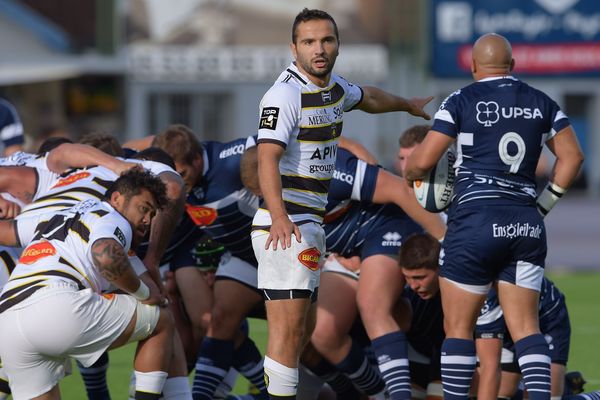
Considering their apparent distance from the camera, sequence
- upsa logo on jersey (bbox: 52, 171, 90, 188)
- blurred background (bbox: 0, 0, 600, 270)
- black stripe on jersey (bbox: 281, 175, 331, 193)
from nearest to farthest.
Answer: black stripe on jersey (bbox: 281, 175, 331, 193) < upsa logo on jersey (bbox: 52, 171, 90, 188) < blurred background (bbox: 0, 0, 600, 270)

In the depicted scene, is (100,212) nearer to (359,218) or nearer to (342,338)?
(342,338)

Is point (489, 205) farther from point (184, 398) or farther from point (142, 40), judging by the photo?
point (142, 40)

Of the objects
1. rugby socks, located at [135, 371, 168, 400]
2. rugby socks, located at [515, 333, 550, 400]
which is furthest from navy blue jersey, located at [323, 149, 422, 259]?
rugby socks, located at [135, 371, 168, 400]

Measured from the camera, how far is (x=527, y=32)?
Answer: 30.6 m

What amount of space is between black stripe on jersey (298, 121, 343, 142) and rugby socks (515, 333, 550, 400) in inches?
56.2

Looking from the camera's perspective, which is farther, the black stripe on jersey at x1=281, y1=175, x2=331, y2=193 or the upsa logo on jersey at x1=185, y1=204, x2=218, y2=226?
the upsa logo on jersey at x1=185, y1=204, x2=218, y2=226

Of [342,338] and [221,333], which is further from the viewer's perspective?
[221,333]

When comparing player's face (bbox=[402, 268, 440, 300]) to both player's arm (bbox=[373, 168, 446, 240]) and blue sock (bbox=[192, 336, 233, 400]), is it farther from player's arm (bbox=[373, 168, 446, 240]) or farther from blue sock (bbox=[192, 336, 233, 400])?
blue sock (bbox=[192, 336, 233, 400])

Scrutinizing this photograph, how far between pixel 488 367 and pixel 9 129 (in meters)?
5.75

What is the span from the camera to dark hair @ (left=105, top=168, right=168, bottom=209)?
5.40 m

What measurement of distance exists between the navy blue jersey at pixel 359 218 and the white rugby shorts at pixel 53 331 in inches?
69.3

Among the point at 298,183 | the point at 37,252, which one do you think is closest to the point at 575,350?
the point at 298,183

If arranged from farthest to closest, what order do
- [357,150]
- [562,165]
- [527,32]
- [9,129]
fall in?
1. [527,32]
2. [9,129]
3. [357,150]
4. [562,165]

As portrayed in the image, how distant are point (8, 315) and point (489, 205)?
2.40 metres
